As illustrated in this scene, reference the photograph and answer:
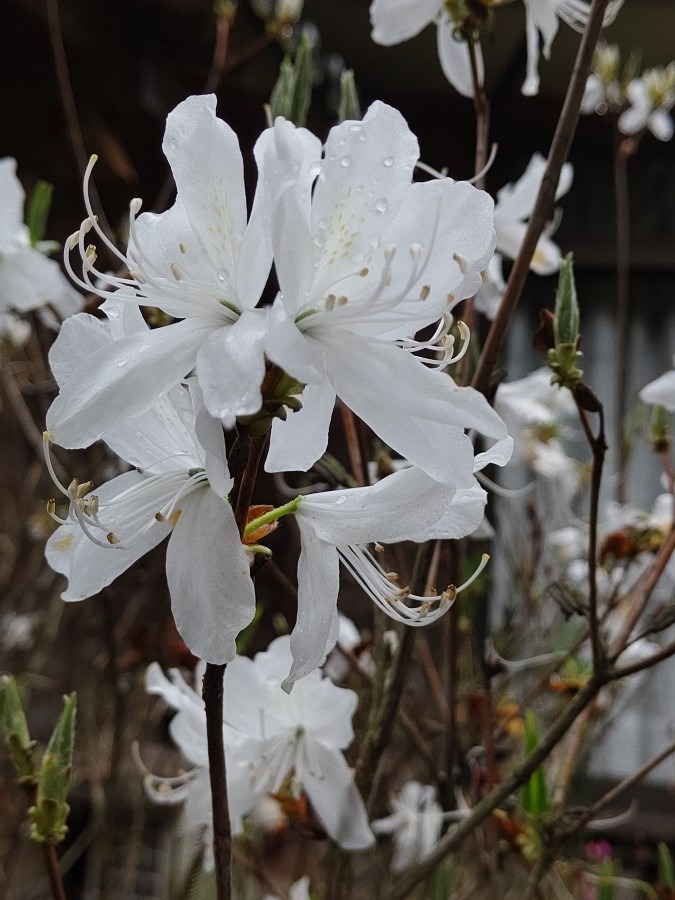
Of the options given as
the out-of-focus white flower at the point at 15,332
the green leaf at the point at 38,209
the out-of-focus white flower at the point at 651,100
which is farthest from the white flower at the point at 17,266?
the out-of-focus white flower at the point at 651,100

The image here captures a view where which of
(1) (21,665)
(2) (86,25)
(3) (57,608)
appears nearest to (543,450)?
(3) (57,608)

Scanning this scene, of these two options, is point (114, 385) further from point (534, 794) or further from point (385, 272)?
point (534, 794)

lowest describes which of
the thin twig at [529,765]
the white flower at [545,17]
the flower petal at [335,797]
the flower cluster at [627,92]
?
the flower petal at [335,797]

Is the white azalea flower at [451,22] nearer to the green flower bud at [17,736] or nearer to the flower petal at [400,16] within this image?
the flower petal at [400,16]

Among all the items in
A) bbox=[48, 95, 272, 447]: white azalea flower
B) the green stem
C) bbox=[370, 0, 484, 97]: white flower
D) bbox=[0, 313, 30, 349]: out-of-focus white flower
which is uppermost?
bbox=[370, 0, 484, 97]: white flower

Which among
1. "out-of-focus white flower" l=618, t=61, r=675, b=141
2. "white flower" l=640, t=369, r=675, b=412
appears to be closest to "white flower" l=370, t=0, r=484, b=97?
"white flower" l=640, t=369, r=675, b=412

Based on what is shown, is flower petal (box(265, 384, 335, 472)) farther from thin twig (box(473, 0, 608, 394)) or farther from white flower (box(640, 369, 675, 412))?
white flower (box(640, 369, 675, 412))

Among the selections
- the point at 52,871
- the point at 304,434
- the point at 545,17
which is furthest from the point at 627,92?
the point at 52,871

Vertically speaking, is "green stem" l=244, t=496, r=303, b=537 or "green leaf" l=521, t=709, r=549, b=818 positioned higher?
"green stem" l=244, t=496, r=303, b=537
